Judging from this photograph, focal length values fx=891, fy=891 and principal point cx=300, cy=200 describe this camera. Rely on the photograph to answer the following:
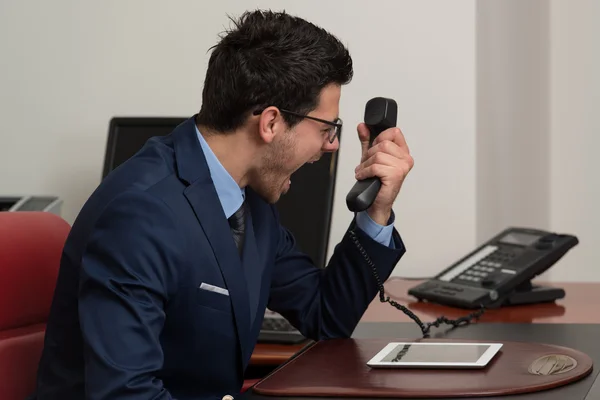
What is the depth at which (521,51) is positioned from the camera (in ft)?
8.33

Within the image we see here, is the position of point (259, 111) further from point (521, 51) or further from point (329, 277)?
point (521, 51)

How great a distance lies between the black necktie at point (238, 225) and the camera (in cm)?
138

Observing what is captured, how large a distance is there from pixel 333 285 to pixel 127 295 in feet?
1.87

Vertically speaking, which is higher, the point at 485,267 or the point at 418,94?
the point at 418,94

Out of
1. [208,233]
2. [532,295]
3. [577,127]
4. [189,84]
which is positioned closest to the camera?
[208,233]

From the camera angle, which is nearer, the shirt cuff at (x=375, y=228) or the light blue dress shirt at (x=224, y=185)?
the light blue dress shirt at (x=224, y=185)

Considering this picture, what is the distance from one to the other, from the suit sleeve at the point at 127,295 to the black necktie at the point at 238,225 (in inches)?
9.0

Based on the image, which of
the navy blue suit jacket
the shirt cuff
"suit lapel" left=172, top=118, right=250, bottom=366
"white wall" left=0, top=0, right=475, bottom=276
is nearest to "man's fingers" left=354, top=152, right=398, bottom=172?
the shirt cuff

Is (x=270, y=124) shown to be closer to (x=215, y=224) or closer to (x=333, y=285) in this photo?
(x=215, y=224)

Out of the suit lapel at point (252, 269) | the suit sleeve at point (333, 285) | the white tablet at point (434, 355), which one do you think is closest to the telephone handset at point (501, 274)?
the suit sleeve at point (333, 285)

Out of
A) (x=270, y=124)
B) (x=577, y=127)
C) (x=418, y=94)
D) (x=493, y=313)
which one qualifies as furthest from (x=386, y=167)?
(x=577, y=127)

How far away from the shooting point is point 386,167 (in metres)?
1.46

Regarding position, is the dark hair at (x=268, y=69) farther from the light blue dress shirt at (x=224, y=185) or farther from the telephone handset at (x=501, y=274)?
the telephone handset at (x=501, y=274)

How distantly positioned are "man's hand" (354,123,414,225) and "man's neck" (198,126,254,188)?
8.8 inches
